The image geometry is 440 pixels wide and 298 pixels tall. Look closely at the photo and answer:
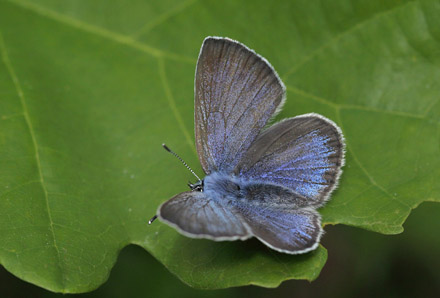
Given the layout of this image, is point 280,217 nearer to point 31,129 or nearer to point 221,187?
point 221,187

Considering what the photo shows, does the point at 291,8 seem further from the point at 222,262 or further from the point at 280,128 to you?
the point at 222,262

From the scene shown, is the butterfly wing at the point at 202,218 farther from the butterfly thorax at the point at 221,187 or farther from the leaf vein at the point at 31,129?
the leaf vein at the point at 31,129

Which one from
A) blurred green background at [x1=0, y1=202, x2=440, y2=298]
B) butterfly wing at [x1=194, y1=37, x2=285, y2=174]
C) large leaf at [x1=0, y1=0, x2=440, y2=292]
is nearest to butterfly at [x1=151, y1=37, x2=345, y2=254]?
butterfly wing at [x1=194, y1=37, x2=285, y2=174]

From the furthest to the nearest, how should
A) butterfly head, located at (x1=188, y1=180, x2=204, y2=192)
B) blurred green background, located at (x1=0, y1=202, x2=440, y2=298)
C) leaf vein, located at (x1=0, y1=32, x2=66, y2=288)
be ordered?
blurred green background, located at (x1=0, y1=202, x2=440, y2=298) < butterfly head, located at (x1=188, y1=180, x2=204, y2=192) < leaf vein, located at (x1=0, y1=32, x2=66, y2=288)

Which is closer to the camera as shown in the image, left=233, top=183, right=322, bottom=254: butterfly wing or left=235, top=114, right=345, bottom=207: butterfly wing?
left=233, top=183, right=322, bottom=254: butterfly wing

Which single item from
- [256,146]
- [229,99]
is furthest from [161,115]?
[256,146]

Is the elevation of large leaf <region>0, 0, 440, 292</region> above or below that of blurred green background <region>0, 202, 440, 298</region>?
above

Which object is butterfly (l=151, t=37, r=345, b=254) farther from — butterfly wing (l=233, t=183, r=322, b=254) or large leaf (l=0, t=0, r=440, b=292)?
large leaf (l=0, t=0, r=440, b=292)
